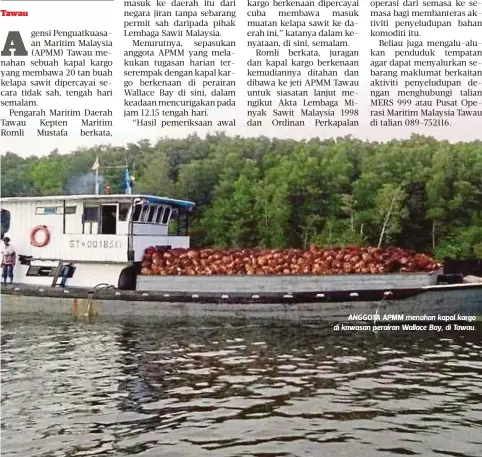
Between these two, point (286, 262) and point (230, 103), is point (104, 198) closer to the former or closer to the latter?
point (286, 262)

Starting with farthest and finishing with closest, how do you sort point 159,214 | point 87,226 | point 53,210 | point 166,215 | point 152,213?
point 166,215
point 159,214
point 152,213
point 53,210
point 87,226

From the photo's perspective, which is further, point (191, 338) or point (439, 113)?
point (191, 338)

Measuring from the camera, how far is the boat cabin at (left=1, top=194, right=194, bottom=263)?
13.2 meters

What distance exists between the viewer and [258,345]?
9.17 metres

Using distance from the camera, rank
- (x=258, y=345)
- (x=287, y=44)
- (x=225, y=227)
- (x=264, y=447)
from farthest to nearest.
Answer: (x=225, y=227), (x=258, y=345), (x=287, y=44), (x=264, y=447)

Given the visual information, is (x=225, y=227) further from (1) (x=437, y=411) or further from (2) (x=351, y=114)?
(1) (x=437, y=411)

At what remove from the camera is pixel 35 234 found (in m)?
13.9

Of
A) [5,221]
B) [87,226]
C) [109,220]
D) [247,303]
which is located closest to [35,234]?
[5,221]

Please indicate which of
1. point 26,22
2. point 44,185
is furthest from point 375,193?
point 26,22

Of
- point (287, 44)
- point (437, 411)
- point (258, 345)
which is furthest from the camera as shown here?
point (258, 345)

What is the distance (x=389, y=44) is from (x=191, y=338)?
17.2ft

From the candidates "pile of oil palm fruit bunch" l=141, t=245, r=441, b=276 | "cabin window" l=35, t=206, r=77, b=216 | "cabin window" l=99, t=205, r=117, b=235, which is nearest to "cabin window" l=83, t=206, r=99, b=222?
"cabin window" l=99, t=205, r=117, b=235

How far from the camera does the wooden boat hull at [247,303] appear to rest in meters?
10.9

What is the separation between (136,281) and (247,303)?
102 inches
